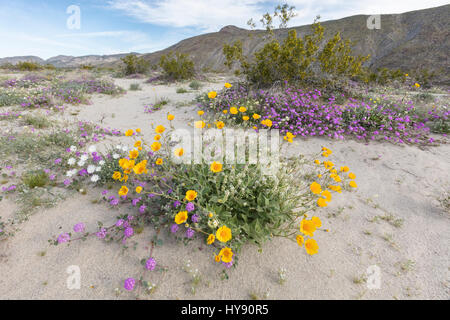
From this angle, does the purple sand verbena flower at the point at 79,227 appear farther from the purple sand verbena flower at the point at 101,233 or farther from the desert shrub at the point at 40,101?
the desert shrub at the point at 40,101

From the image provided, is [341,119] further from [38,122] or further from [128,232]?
[38,122]

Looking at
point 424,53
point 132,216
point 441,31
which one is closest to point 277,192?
point 132,216

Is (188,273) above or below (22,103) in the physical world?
below

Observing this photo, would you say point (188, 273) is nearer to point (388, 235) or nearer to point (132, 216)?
point (132, 216)

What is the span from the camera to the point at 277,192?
236 cm

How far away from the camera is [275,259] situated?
7.32 feet

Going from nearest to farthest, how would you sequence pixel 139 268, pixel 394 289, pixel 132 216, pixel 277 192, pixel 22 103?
pixel 394 289 < pixel 139 268 < pixel 277 192 < pixel 132 216 < pixel 22 103

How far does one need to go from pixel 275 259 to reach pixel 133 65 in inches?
752

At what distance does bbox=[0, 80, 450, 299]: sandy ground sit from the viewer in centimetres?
192

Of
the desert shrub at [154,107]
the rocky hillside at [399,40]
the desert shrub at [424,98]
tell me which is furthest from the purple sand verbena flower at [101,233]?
the rocky hillside at [399,40]

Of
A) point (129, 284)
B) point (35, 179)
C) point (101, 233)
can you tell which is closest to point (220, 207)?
point (129, 284)
